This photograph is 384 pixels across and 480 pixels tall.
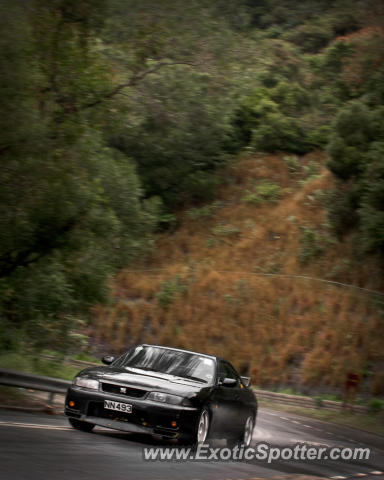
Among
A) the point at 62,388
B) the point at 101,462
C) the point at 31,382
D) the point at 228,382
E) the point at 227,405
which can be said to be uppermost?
the point at 101,462

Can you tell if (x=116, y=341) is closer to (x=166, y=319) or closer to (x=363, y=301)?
(x=166, y=319)

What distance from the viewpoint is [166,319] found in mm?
32469

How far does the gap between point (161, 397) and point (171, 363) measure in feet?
4.82

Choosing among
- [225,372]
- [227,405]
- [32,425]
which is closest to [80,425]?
[32,425]

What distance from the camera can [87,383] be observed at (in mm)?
10156

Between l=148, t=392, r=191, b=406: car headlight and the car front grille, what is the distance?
15 cm

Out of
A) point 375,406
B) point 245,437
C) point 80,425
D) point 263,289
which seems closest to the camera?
point 80,425

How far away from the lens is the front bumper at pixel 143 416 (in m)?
9.55

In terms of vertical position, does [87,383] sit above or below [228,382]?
above

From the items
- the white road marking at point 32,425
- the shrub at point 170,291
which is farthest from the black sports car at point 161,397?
the shrub at point 170,291

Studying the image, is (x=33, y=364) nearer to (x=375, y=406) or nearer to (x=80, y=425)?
(x=80, y=425)

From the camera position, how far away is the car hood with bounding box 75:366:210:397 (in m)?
9.88

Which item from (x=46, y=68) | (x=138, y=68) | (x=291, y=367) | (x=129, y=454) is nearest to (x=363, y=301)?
(x=291, y=367)

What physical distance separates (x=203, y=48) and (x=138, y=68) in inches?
128
